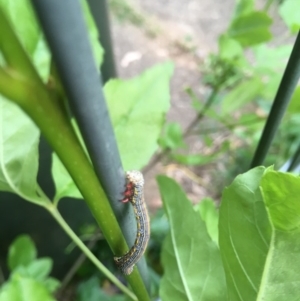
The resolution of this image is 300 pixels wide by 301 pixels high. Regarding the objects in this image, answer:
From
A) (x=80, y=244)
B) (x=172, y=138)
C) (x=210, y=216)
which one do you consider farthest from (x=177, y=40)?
(x=80, y=244)

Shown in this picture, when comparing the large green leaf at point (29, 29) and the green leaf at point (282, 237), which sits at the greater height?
the large green leaf at point (29, 29)

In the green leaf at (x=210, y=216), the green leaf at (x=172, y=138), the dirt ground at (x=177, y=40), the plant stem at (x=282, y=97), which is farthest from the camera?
the dirt ground at (x=177, y=40)

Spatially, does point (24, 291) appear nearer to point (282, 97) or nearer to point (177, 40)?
point (282, 97)

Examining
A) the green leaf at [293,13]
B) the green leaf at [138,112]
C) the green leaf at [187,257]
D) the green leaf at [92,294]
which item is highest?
the green leaf at [293,13]

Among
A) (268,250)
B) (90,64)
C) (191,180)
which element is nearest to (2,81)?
(90,64)

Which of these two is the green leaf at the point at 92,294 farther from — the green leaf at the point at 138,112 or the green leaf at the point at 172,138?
the green leaf at the point at 138,112

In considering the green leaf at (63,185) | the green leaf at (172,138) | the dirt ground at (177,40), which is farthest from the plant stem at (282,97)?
the dirt ground at (177,40)
